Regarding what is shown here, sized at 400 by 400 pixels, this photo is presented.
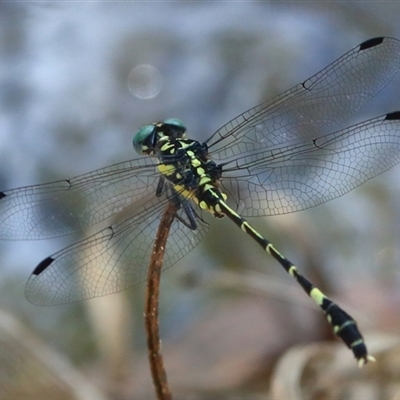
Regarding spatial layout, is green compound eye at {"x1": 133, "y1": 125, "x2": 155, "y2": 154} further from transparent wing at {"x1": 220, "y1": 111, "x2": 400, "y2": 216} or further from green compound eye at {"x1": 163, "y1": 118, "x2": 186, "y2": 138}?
transparent wing at {"x1": 220, "y1": 111, "x2": 400, "y2": 216}

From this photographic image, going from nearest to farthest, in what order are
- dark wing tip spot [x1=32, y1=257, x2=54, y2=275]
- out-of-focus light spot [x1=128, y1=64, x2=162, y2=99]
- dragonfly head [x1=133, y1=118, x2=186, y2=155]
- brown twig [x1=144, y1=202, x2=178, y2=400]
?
brown twig [x1=144, y1=202, x2=178, y2=400] → dark wing tip spot [x1=32, y1=257, x2=54, y2=275] → dragonfly head [x1=133, y1=118, x2=186, y2=155] → out-of-focus light spot [x1=128, y1=64, x2=162, y2=99]

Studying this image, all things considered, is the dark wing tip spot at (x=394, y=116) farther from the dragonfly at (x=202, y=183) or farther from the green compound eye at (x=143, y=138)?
the green compound eye at (x=143, y=138)

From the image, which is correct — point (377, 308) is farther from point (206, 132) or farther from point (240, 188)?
point (206, 132)

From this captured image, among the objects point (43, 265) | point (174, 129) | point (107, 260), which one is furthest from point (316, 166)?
point (43, 265)

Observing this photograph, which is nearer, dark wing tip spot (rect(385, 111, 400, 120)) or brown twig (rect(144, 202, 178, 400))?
brown twig (rect(144, 202, 178, 400))

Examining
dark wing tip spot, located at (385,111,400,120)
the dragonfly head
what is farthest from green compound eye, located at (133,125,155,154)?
dark wing tip spot, located at (385,111,400,120)

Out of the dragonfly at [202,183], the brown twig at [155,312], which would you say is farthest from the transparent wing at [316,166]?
the brown twig at [155,312]

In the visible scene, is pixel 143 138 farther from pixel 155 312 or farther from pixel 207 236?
pixel 207 236
